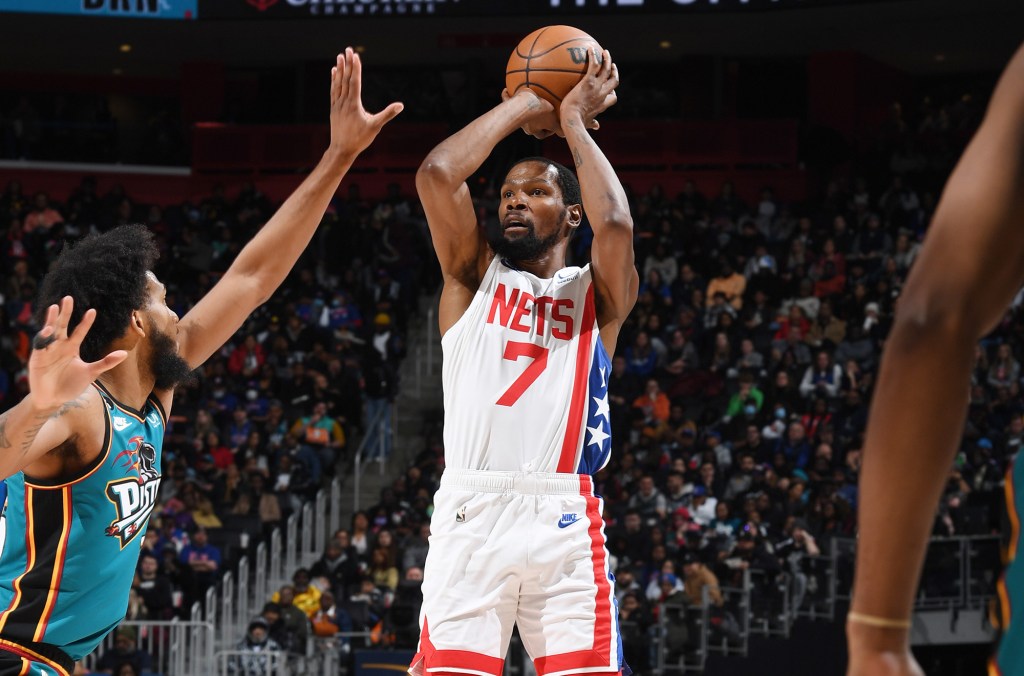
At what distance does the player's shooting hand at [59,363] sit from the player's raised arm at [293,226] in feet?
3.68

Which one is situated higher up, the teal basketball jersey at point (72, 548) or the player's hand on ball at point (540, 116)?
the player's hand on ball at point (540, 116)

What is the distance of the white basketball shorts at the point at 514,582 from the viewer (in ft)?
13.7

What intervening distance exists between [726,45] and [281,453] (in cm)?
1052

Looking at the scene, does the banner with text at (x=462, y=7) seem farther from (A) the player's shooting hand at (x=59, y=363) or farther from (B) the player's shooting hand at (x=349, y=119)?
(A) the player's shooting hand at (x=59, y=363)

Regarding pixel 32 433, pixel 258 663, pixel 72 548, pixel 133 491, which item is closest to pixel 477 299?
pixel 133 491

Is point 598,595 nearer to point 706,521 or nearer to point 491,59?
point 706,521

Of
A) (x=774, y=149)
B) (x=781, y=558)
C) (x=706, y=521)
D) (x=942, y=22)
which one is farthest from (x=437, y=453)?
(x=942, y=22)

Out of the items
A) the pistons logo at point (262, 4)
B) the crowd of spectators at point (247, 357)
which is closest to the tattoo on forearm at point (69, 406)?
the crowd of spectators at point (247, 357)

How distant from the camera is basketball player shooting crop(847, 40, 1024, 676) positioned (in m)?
1.50

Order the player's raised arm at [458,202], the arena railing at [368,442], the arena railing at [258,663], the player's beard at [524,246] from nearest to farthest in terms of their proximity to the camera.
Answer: the player's raised arm at [458,202] → the player's beard at [524,246] → the arena railing at [258,663] → the arena railing at [368,442]

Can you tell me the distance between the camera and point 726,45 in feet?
70.1

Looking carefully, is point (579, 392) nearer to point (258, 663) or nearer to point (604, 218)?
point (604, 218)

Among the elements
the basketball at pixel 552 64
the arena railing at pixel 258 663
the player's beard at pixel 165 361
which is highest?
the basketball at pixel 552 64

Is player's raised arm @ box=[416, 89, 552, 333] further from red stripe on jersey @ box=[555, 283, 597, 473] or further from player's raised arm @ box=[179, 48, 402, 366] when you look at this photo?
red stripe on jersey @ box=[555, 283, 597, 473]
